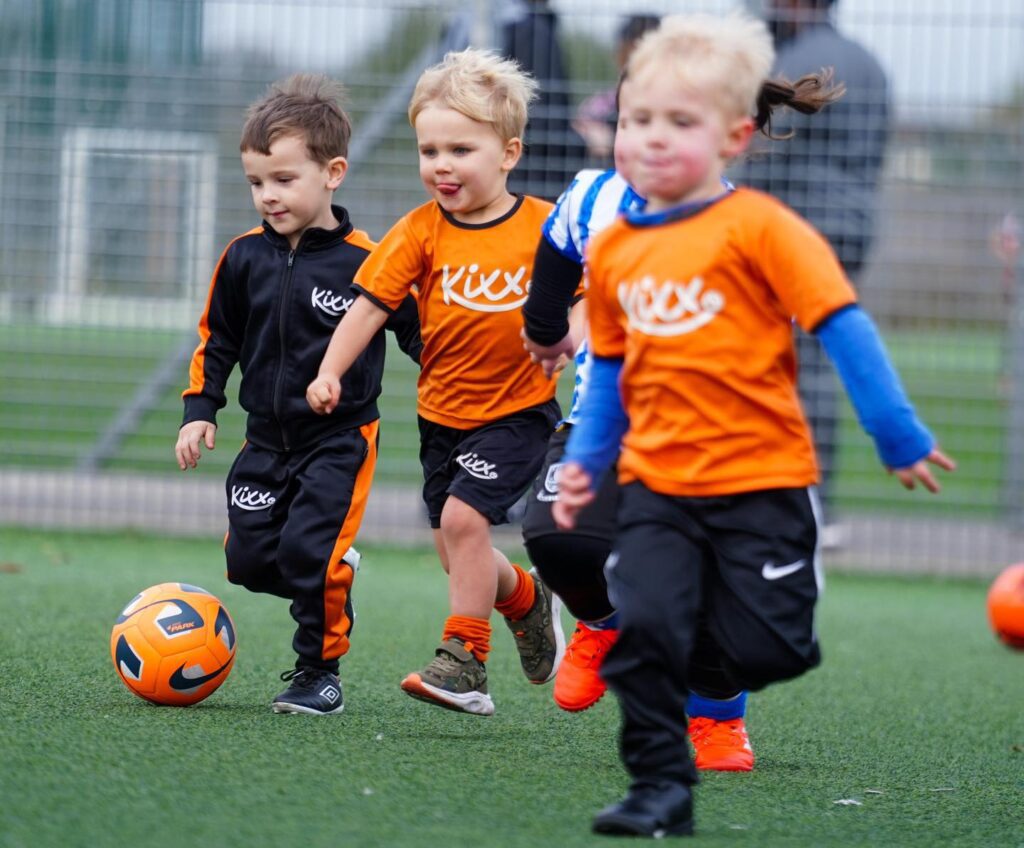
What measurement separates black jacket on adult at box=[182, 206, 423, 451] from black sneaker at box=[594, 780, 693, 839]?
1.65 metres

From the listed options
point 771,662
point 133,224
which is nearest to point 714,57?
point 771,662

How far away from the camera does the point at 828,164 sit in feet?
28.3

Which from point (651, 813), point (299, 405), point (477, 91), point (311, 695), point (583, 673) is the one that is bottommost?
point (311, 695)

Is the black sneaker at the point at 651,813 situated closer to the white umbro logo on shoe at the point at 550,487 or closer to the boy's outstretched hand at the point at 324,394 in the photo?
the white umbro logo on shoe at the point at 550,487

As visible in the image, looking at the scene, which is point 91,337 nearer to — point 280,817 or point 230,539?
point 230,539

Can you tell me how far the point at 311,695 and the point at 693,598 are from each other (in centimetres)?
144

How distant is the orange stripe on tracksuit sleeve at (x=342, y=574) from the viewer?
4293 millimetres

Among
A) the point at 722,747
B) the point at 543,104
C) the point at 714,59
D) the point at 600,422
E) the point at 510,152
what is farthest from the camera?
the point at 543,104

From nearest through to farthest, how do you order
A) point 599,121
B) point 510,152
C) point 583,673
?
point 583,673
point 510,152
point 599,121

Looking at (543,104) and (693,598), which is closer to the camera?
(693,598)

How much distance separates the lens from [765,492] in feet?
10.3

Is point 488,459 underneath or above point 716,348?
underneath

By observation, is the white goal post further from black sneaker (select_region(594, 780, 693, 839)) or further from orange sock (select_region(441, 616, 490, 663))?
black sneaker (select_region(594, 780, 693, 839))

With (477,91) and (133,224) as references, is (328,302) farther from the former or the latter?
(133,224)
